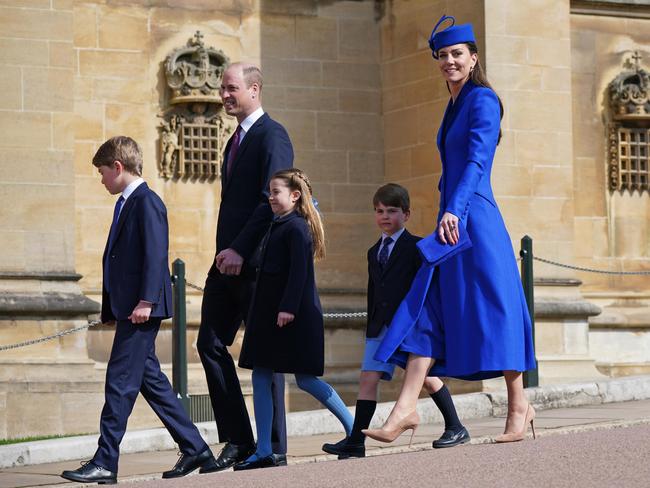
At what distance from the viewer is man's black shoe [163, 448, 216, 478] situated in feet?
25.0

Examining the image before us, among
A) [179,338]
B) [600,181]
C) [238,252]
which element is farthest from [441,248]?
[600,181]

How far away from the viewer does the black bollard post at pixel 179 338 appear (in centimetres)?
1120

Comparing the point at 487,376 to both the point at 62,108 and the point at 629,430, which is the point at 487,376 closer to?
the point at 629,430

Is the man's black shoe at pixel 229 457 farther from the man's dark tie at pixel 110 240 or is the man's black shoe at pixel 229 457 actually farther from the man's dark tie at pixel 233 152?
the man's dark tie at pixel 233 152

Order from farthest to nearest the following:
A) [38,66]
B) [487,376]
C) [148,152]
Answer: [148,152] → [38,66] → [487,376]

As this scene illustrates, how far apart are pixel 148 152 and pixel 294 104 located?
151 cm

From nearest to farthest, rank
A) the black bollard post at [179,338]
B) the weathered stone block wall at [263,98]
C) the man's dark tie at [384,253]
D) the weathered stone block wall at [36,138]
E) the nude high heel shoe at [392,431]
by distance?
the nude high heel shoe at [392,431] → the man's dark tie at [384,253] → the black bollard post at [179,338] → the weathered stone block wall at [36,138] → the weathered stone block wall at [263,98]

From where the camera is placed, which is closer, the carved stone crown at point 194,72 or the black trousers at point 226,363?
the black trousers at point 226,363

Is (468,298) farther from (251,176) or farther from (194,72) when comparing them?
(194,72)

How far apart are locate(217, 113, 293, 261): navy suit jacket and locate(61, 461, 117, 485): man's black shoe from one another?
4.03 ft

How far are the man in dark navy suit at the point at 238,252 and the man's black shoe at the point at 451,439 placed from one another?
74 cm

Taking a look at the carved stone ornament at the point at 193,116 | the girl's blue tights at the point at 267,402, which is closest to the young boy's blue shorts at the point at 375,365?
the girl's blue tights at the point at 267,402

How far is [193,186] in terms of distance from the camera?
13969 mm

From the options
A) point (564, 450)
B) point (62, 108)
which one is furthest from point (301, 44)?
point (564, 450)
